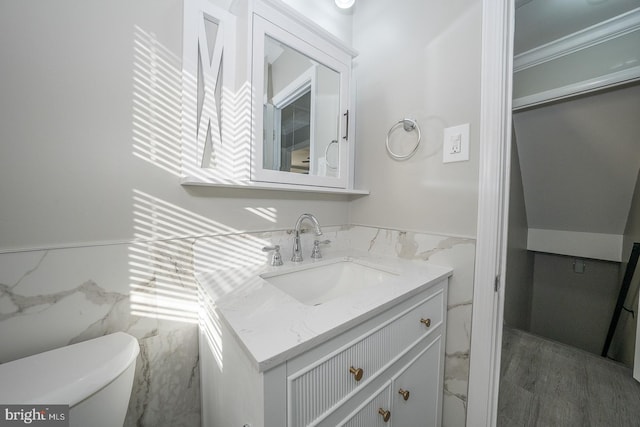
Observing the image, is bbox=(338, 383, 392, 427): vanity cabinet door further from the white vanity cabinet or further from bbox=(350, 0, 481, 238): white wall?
bbox=(350, 0, 481, 238): white wall

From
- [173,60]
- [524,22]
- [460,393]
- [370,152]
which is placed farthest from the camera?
[524,22]

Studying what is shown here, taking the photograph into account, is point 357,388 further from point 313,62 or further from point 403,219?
point 313,62

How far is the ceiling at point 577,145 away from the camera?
1.40 metres

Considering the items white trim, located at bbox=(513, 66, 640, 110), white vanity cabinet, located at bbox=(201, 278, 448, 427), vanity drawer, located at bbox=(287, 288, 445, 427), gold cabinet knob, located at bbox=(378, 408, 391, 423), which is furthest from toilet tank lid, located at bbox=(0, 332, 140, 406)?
white trim, located at bbox=(513, 66, 640, 110)

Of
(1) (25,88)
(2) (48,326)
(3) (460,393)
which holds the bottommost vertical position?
Result: (3) (460,393)

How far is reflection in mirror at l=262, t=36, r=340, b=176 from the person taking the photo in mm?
975

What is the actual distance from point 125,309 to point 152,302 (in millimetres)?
72

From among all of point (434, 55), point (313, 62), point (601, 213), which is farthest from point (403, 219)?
point (601, 213)

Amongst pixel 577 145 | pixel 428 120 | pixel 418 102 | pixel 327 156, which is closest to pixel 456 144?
pixel 428 120

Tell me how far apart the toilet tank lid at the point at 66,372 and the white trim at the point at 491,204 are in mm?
1160

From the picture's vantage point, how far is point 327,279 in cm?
110

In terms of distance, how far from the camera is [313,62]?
1111 mm

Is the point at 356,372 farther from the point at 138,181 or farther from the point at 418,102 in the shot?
the point at 418,102

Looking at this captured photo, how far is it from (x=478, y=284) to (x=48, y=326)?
1390 millimetres
